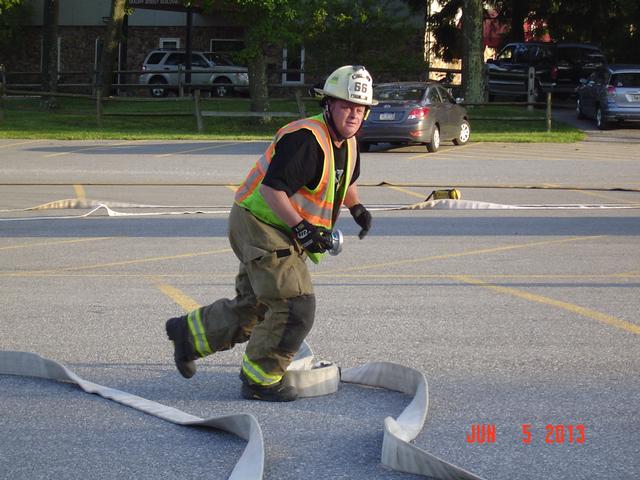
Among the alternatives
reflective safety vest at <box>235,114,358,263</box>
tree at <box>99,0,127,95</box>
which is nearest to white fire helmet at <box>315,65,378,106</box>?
reflective safety vest at <box>235,114,358,263</box>

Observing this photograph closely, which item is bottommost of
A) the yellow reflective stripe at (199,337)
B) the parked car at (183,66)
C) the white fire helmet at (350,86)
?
the yellow reflective stripe at (199,337)

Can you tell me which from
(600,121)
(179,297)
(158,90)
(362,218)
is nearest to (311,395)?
(362,218)

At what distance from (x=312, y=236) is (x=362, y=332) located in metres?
2.03

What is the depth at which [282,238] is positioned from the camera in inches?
236

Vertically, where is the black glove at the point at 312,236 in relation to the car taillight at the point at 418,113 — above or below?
below

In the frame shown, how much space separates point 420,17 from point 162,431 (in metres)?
40.6

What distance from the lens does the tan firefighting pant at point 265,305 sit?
5.89 metres

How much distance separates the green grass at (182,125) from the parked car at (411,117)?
2248 millimetres

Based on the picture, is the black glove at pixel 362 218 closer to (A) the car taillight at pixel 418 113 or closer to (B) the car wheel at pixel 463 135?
(A) the car taillight at pixel 418 113

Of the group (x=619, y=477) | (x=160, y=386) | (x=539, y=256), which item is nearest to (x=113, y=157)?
(x=539, y=256)

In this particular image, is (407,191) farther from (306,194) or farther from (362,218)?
(306,194)

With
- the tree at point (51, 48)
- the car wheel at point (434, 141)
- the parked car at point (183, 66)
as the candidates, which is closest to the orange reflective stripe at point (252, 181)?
the car wheel at point (434, 141)

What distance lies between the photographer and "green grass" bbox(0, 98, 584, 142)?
28859 millimetres

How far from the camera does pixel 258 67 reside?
32.1 m
